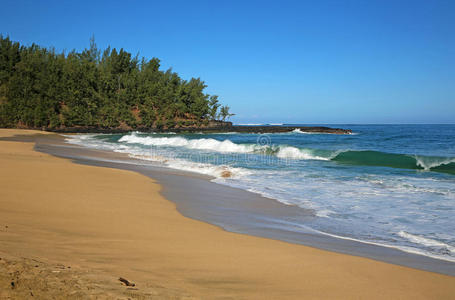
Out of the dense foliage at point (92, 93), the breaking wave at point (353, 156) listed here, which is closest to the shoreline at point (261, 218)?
the breaking wave at point (353, 156)

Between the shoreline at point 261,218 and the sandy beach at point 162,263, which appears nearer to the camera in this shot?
the sandy beach at point 162,263

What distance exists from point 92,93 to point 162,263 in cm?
5651

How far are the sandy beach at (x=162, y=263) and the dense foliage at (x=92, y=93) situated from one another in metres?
50.9

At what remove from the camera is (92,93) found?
53.8 m

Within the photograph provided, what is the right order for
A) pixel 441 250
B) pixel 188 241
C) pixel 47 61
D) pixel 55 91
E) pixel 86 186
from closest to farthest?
pixel 188 241, pixel 441 250, pixel 86 186, pixel 55 91, pixel 47 61

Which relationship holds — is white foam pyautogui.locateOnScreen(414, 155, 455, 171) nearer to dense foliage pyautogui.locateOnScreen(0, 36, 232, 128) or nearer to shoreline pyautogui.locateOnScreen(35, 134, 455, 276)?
shoreline pyautogui.locateOnScreen(35, 134, 455, 276)

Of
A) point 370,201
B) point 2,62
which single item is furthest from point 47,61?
point 370,201

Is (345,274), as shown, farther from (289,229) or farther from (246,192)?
(246,192)

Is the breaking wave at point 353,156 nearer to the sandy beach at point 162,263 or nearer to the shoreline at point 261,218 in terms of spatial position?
the shoreline at point 261,218

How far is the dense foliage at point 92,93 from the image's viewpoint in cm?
4831

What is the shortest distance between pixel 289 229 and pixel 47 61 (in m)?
59.8

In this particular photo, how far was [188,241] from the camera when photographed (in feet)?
11.9

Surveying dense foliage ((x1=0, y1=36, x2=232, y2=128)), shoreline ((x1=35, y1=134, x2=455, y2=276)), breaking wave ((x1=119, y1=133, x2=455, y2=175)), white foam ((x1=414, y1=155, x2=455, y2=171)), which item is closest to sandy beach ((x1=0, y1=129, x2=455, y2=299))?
shoreline ((x1=35, y1=134, x2=455, y2=276))

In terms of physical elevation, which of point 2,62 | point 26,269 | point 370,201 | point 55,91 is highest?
point 2,62
